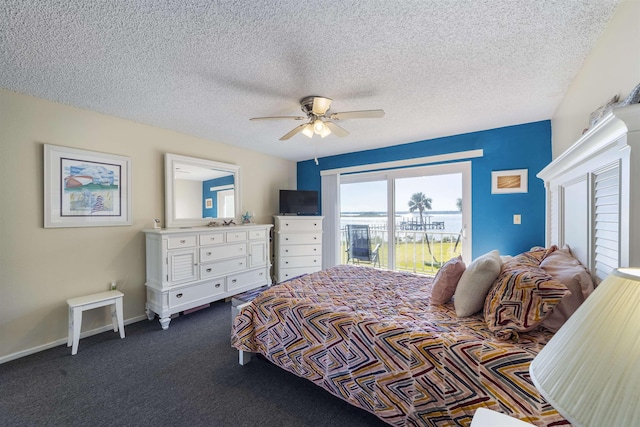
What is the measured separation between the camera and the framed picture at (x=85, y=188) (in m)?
2.43

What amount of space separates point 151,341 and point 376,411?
7.52 ft

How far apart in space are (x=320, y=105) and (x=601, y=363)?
2.07 metres

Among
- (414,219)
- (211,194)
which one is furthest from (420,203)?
(211,194)

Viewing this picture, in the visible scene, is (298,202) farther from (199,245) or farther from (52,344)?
(52,344)

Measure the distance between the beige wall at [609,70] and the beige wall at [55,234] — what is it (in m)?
3.99

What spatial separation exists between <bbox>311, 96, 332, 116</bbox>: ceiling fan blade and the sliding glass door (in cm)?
226

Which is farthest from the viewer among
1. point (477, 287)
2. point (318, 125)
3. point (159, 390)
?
point (318, 125)

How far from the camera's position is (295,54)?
170 centimetres

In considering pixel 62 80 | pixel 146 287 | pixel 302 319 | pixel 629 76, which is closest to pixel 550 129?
pixel 629 76

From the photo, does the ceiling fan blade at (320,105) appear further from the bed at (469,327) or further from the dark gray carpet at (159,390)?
the dark gray carpet at (159,390)

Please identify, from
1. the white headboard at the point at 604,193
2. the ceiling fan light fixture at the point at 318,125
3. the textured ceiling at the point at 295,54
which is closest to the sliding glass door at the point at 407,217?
the textured ceiling at the point at 295,54

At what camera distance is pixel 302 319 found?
70.2 inches

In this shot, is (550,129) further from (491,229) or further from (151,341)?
(151,341)

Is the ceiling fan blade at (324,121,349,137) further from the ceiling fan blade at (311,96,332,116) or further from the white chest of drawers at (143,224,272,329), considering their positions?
the white chest of drawers at (143,224,272,329)
